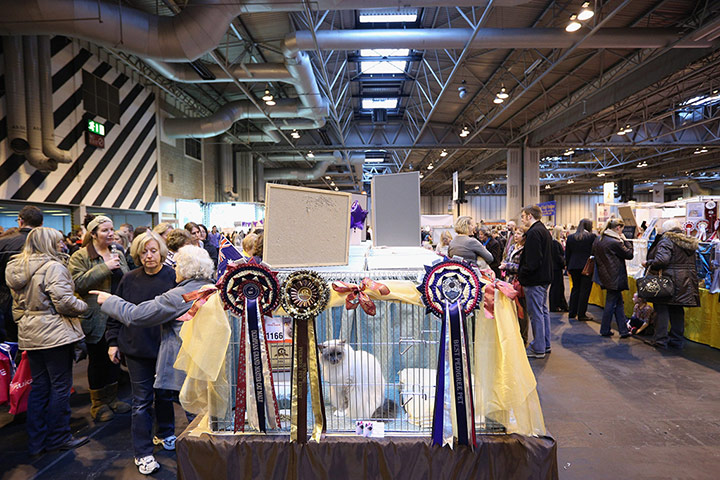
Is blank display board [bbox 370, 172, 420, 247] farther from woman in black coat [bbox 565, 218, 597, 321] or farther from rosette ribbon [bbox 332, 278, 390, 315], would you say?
woman in black coat [bbox 565, 218, 597, 321]

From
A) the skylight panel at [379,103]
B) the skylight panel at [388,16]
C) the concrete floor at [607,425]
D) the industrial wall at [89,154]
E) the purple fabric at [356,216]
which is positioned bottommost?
the concrete floor at [607,425]

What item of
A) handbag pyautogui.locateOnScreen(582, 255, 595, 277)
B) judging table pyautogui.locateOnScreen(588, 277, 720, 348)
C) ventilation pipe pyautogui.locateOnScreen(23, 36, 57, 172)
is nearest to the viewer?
judging table pyautogui.locateOnScreen(588, 277, 720, 348)

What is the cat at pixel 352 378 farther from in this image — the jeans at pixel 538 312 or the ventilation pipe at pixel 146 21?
the ventilation pipe at pixel 146 21

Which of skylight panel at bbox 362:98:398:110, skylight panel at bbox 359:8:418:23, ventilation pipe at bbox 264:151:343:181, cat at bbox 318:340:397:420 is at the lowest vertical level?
cat at bbox 318:340:397:420

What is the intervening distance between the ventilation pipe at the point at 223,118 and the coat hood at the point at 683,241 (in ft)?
26.7

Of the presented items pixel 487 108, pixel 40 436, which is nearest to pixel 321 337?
pixel 40 436

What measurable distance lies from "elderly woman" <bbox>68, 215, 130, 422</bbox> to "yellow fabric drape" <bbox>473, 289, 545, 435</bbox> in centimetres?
276

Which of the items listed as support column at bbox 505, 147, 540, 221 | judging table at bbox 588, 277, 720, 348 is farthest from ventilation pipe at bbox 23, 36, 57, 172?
support column at bbox 505, 147, 540, 221

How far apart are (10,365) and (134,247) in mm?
1612

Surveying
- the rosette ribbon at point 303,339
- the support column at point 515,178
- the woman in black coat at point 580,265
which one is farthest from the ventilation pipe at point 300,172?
the rosette ribbon at point 303,339

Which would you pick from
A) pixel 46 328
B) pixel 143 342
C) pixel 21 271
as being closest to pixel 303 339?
pixel 143 342

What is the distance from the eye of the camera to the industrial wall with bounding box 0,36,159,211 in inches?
266

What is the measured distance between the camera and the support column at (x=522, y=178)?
14.9 metres

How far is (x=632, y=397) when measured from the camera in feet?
11.2
